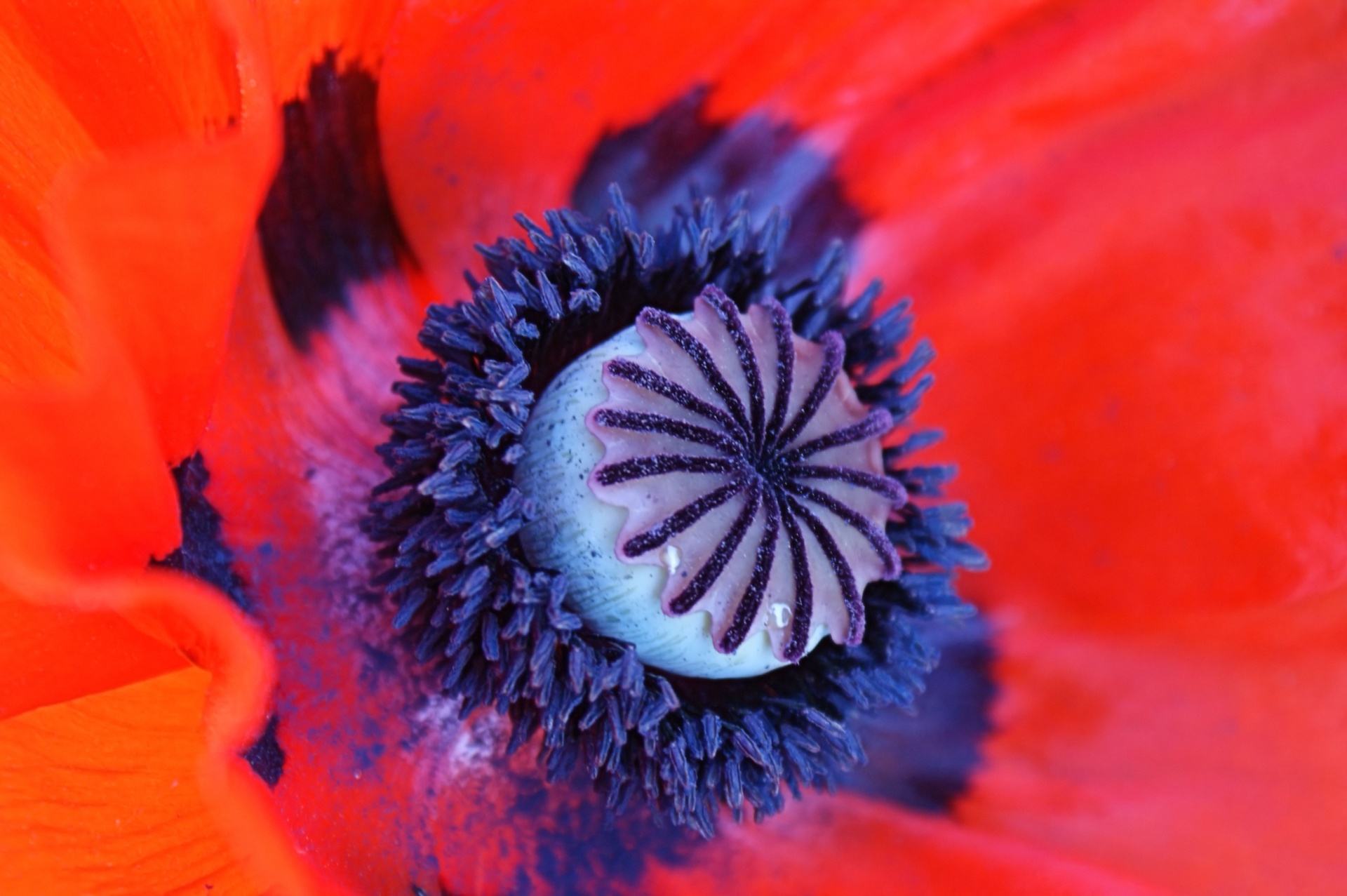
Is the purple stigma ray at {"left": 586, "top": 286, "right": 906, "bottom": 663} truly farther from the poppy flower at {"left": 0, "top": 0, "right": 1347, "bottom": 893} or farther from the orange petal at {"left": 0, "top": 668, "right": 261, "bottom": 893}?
the orange petal at {"left": 0, "top": 668, "right": 261, "bottom": 893}

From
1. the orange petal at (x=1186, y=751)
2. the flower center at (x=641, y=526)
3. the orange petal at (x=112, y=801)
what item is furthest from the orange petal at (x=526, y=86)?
the orange petal at (x=1186, y=751)

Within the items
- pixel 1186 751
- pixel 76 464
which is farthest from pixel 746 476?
pixel 1186 751

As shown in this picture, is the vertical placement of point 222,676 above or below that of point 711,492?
below

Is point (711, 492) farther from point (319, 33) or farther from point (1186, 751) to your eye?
point (1186, 751)

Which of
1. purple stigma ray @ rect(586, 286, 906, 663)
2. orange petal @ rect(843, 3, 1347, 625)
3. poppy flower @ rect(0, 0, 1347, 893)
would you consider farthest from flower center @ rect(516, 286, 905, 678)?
orange petal @ rect(843, 3, 1347, 625)

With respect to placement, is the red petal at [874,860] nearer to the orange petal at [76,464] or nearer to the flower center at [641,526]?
the flower center at [641,526]

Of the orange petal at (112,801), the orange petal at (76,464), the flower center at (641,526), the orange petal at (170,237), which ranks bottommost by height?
the orange petal at (112,801)
